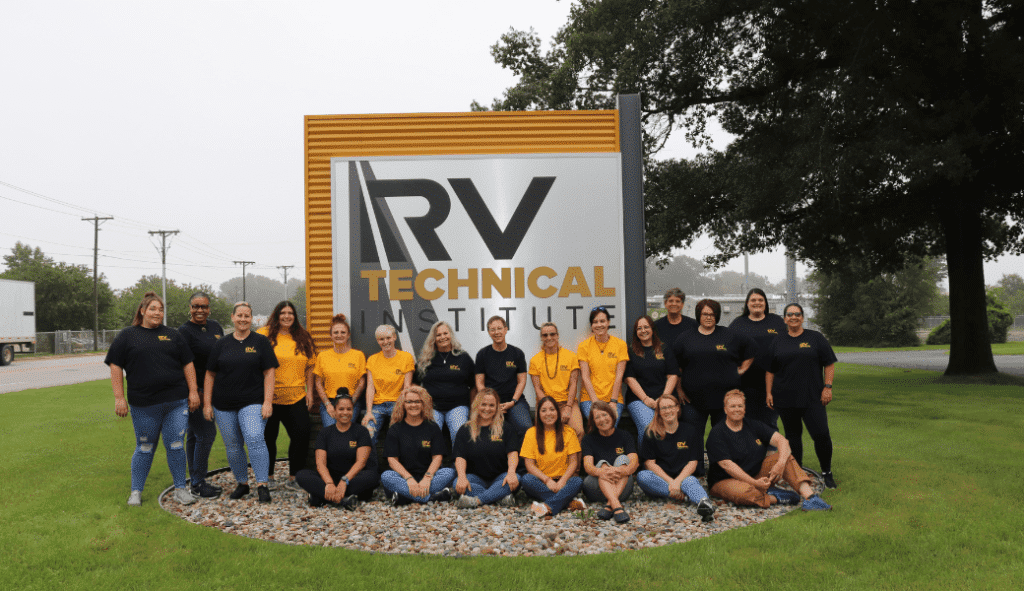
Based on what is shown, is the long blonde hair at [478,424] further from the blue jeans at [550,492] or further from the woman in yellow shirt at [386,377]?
the woman in yellow shirt at [386,377]

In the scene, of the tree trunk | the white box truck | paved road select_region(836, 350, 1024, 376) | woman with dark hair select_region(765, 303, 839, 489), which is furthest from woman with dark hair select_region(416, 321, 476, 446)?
the white box truck

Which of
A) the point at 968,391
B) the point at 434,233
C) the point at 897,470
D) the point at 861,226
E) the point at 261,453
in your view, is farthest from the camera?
the point at 861,226

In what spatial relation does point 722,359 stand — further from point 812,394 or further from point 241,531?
point 241,531

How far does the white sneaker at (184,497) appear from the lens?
216 inches

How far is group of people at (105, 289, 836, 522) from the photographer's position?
17.5 ft

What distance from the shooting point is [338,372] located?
6012 mm

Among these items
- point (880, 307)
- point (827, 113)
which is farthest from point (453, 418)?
point (880, 307)

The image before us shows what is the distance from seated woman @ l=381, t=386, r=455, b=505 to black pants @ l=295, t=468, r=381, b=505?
129 mm

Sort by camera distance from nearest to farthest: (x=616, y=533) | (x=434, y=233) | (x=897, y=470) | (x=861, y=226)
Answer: (x=616, y=533) < (x=897, y=470) < (x=434, y=233) < (x=861, y=226)

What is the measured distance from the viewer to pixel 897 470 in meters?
6.37

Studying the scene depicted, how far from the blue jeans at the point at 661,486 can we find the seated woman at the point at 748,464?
237 millimetres

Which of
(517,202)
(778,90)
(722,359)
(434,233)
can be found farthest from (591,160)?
(778,90)

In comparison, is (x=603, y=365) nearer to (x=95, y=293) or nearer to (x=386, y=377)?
(x=386, y=377)

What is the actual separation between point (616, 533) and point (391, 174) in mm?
4325
